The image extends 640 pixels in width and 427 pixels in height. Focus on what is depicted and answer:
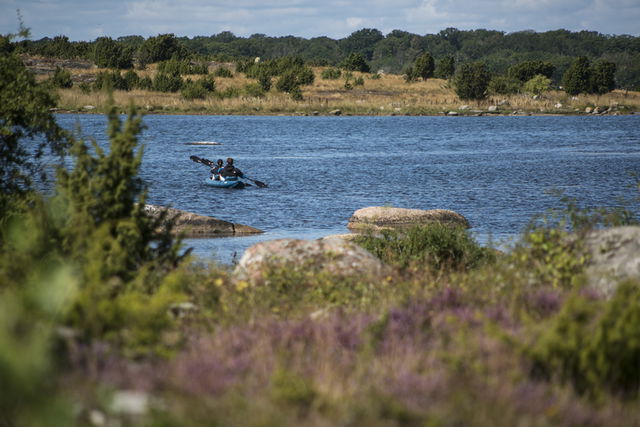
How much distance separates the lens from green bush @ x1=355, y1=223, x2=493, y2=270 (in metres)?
12.4

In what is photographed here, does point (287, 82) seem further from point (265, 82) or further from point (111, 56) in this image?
point (111, 56)

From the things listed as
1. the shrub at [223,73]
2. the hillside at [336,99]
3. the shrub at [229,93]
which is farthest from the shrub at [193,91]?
the shrub at [223,73]

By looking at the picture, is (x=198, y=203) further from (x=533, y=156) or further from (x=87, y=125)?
(x=87, y=125)

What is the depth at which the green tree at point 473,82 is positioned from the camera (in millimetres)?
96375

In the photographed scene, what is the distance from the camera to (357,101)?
94.2 metres

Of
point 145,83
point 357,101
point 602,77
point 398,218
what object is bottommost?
point 398,218

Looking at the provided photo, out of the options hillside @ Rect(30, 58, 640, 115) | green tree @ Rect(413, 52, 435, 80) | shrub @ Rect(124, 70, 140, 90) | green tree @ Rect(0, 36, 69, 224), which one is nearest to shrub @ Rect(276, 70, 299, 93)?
hillside @ Rect(30, 58, 640, 115)

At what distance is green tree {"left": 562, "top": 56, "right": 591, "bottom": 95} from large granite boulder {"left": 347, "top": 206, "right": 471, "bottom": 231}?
90854mm

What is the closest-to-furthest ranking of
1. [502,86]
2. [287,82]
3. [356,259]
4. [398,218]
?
Answer: [356,259] < [398,218] < [287,82] < [502,86]

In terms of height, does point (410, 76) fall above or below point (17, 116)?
above

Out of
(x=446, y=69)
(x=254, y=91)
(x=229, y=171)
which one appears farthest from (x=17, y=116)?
(x=446, y=69)

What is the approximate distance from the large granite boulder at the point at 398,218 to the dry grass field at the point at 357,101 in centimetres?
5866

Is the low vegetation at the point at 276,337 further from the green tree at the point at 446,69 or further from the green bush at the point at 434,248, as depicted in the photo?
the green tree at the point at 446,69

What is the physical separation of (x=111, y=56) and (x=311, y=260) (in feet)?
308
